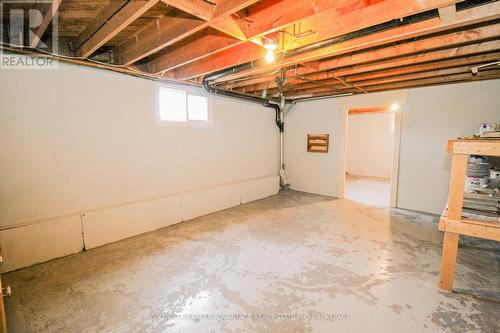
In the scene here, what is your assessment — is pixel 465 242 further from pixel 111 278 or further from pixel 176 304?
pixel 111 278

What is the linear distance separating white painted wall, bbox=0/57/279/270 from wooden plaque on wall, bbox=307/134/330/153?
238cm

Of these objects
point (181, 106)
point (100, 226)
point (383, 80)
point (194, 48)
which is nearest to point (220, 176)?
point (181, 106)

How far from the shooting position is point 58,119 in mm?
2611

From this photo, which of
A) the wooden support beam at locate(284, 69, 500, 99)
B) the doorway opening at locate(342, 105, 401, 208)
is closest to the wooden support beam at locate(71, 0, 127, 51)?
the wooden support beam at locate(284, 69, 500, 99)

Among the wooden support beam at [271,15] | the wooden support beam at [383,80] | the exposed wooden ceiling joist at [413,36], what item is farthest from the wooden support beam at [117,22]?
the wooden support beam at [383,80]

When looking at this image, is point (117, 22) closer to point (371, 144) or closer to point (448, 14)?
point (448, 14)

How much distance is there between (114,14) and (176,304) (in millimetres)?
2421

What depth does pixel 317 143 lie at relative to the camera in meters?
5.47

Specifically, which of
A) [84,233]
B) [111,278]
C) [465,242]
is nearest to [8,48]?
[84,233]

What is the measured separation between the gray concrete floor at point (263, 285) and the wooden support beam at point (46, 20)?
7.41ft

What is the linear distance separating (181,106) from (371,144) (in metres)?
6.90

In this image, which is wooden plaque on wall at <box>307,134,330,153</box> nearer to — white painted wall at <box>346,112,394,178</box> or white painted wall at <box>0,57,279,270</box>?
white painted wall at <box>0,57,279,270</box>

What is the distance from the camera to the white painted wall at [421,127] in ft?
12.2

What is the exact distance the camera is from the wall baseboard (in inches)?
94.7
